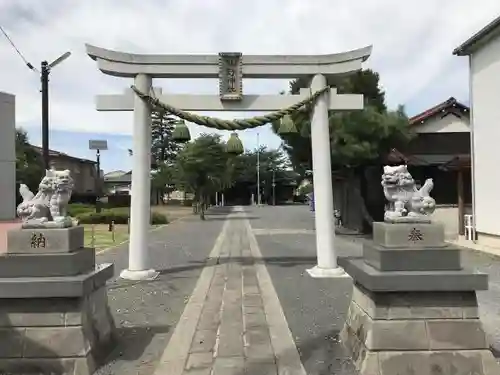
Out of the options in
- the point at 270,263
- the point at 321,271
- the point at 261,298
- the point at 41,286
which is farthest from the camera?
the point at 270,263

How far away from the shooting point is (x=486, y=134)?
50.8 ft

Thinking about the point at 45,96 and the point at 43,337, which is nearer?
the point at 43,337

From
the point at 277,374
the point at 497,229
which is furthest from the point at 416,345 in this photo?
the point at 497,229

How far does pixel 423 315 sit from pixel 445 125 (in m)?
19.4

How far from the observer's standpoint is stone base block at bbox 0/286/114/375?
4.50 m

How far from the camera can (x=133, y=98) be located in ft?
32.9

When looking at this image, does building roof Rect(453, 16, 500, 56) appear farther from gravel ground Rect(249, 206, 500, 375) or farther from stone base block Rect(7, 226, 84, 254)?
stone base block Rect(7, 226, 84, 254)

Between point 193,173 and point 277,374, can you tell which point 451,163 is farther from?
point 193,173

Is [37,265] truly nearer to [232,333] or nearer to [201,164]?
[232,333]

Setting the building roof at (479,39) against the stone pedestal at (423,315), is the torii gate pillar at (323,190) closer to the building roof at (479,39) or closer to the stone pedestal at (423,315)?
the stone pedestal at (423,315)

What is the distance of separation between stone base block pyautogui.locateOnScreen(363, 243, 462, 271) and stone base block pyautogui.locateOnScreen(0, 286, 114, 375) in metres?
2.84

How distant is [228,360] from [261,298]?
3.17 metres

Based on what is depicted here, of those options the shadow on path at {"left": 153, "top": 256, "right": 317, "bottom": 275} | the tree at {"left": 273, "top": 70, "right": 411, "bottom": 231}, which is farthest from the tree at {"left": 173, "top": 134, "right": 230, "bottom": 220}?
the shadow on path at {"left": 153, "top": 256, "right": 317, "bottom": 275}

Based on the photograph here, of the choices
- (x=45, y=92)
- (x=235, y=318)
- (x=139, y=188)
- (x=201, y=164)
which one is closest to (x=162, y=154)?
(x=201, y=164)
